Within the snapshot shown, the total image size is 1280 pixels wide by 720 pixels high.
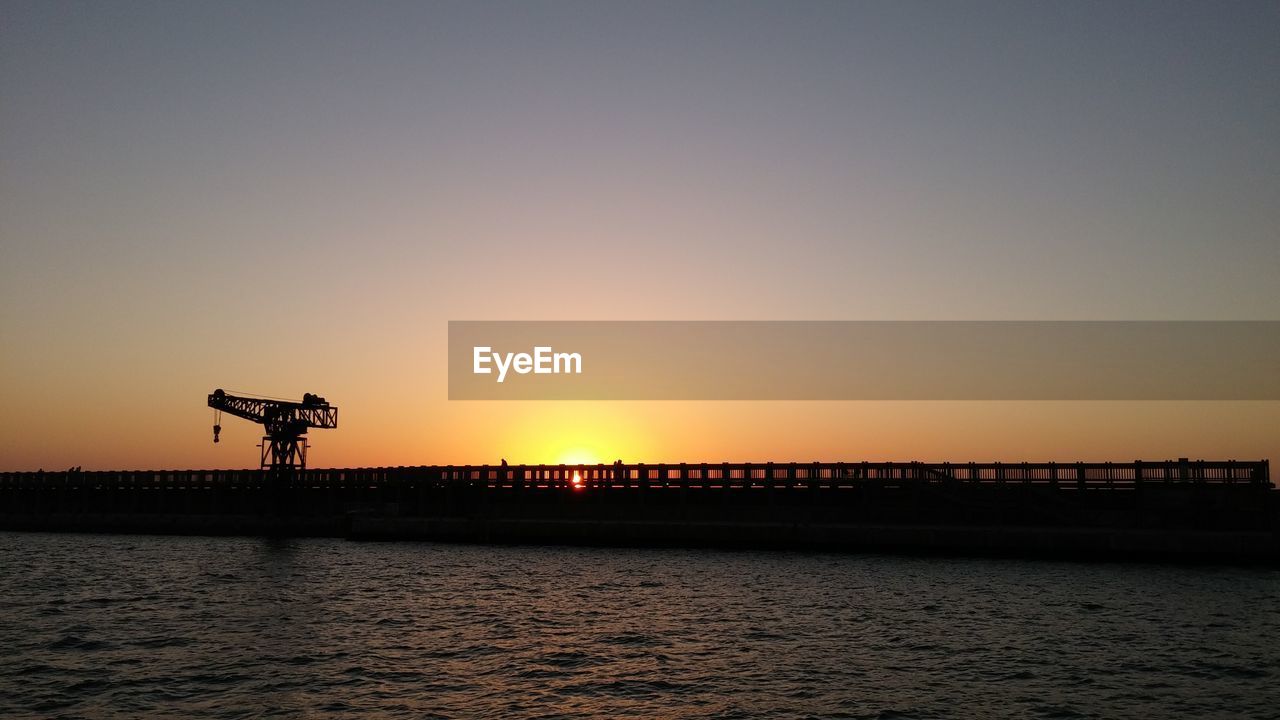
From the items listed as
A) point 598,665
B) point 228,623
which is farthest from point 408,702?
point 228,623

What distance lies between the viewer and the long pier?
56.8 meters

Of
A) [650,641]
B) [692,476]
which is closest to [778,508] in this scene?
[692,476]

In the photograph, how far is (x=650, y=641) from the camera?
1237 inches

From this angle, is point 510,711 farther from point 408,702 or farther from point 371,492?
point 371,492

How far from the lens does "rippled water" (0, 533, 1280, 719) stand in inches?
925

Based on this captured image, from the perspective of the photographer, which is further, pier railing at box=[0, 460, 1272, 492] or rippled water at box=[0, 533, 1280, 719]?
pier railing at box=[0, 460, 1272, 492]

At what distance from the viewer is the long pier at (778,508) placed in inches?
2237

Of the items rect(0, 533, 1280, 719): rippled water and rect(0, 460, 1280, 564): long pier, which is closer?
rect(0, 533, 1280, 719): rippled water

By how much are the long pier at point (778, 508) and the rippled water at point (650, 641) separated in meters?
5.52

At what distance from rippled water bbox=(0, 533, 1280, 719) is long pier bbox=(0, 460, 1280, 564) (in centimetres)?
552

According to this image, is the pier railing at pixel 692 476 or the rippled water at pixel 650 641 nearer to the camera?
the rippled water at pixel 650 641

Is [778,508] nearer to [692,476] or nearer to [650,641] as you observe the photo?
[692,476]

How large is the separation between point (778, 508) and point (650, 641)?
39410 mm

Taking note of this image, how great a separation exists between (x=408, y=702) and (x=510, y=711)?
265 cm
